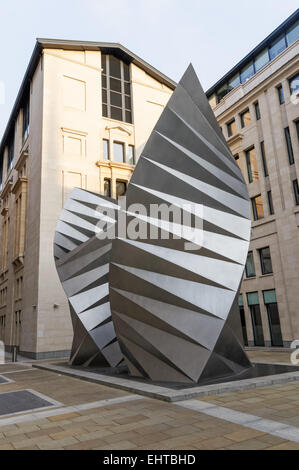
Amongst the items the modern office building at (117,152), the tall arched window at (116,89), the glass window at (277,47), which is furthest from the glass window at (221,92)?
the tall arched window at (116,89)

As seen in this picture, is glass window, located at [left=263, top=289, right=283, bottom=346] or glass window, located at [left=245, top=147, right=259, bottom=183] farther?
glass window, located at [left=245, top=147, right=259, bottom=183]

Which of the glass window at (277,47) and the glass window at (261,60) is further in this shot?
the glass window at (261,60)

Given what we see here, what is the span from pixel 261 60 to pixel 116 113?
1392cm

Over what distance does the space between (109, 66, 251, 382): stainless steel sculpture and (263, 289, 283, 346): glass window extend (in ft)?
48.3

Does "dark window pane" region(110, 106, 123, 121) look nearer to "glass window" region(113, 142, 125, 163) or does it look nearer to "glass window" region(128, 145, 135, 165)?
"glass window" region(113, 142, 125, 163)

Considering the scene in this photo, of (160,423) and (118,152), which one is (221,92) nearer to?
(118,152)

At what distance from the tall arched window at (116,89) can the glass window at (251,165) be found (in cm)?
1285

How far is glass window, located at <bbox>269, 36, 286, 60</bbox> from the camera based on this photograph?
1067 inches

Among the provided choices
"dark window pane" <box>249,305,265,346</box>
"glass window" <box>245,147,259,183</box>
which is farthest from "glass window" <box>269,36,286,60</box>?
"dark window pane" <box>249,305,265,346</box>

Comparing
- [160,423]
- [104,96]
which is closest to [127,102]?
[104,96]

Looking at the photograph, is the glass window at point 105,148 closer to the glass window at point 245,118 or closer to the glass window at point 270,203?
the glass window at point 245,118

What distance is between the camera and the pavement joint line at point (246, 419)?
5.32 m

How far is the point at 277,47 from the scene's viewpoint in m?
27.6
